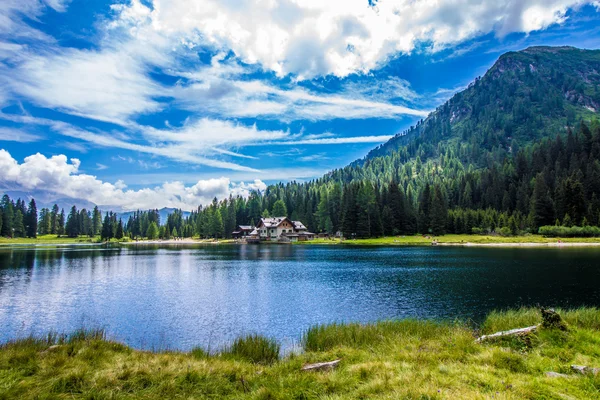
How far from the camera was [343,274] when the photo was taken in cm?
4572

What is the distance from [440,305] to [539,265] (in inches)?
1160

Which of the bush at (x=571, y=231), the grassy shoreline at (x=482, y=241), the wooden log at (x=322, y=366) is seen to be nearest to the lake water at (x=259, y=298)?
the wooden log at (x=322, y=366)

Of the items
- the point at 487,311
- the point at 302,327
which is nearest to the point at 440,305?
the point at 487,311

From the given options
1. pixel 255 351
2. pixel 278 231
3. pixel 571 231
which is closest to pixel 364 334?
pixel 255 351

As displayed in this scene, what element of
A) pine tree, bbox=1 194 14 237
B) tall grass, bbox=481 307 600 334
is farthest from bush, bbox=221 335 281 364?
pine tree, bbox=1 194 14 237

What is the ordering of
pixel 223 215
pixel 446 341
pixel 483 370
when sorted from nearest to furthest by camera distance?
pixel 483 370
pixel 446 341
pixel 223 215

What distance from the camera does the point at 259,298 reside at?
31.6 m

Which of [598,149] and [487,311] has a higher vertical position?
[598,149]

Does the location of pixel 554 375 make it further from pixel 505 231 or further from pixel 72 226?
pixel 72 226

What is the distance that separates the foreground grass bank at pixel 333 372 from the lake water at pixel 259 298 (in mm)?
5636

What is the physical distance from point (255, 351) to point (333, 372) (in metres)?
5.57

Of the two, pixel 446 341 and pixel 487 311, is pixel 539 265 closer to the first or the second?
pixel 487 311

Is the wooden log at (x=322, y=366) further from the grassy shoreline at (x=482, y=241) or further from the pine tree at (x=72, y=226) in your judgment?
the pine tree at (x=72, y=226)

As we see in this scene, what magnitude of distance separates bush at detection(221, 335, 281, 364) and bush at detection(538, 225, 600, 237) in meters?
107
